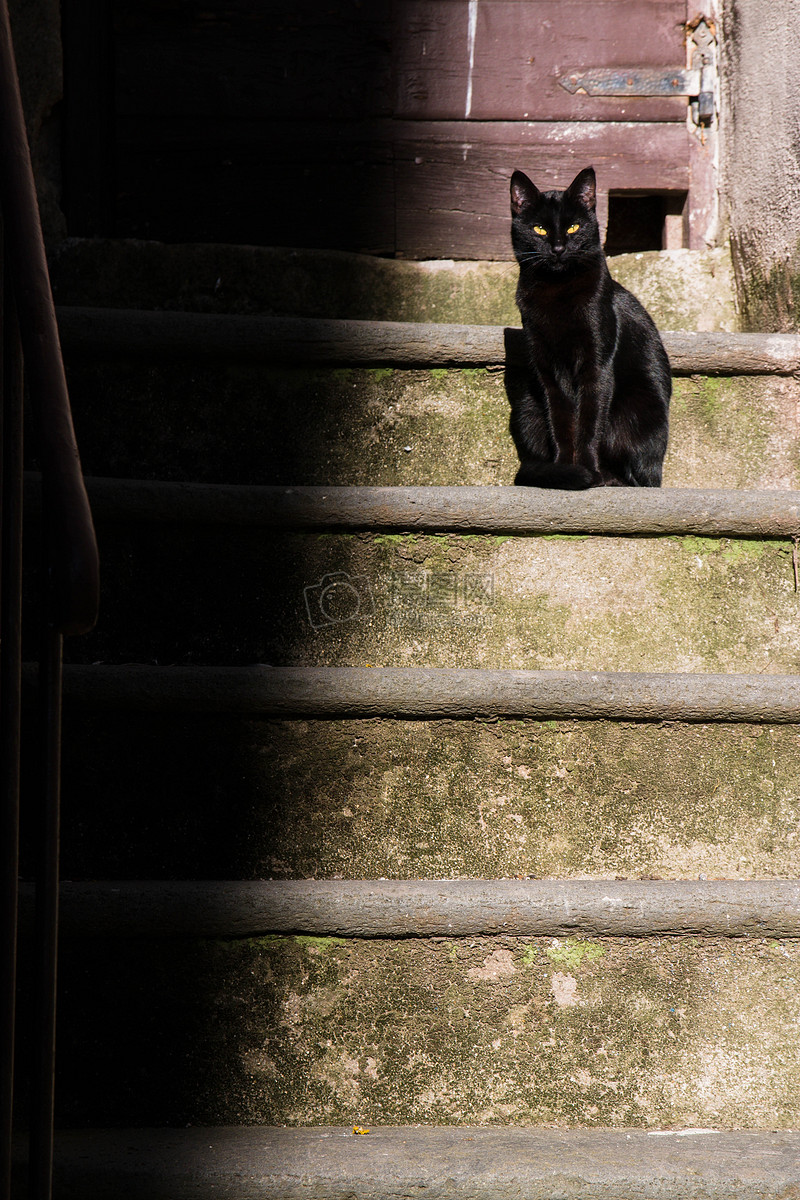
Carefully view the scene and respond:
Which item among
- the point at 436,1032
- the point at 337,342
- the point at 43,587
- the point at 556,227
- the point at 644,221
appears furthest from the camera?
the point at 644,221

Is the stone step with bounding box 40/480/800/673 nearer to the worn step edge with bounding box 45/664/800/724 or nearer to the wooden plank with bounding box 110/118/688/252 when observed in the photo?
the worn step edge with bounding box 45/664/800/724

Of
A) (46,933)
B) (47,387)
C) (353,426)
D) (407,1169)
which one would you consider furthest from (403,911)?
(353,426)

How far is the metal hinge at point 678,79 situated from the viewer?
92.1 inches

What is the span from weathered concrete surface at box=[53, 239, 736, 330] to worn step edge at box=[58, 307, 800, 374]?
0.46 m

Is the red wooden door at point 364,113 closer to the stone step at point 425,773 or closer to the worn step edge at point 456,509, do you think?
the worn step edge at point 456,509

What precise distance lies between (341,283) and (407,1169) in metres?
1.78

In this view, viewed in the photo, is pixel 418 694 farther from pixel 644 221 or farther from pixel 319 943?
pixel 644 221

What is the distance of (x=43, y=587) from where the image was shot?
777 mm

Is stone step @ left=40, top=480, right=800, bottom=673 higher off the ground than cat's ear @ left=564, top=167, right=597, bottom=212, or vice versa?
cat's ear @ left=564, top=167, right=597, bottom=212

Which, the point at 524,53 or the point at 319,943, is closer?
the point at 319,943

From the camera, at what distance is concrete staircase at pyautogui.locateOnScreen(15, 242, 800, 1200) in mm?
1040

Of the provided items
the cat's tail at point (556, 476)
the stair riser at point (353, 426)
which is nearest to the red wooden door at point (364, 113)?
the stair riser at point (353, 426)

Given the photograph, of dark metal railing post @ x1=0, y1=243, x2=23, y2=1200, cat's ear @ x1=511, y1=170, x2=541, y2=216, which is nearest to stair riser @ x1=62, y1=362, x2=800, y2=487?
cat's ear @ x1=511, y1=170, x2=541, y2=216

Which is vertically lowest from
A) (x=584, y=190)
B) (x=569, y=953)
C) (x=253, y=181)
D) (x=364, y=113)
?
(x=569, y=953)
